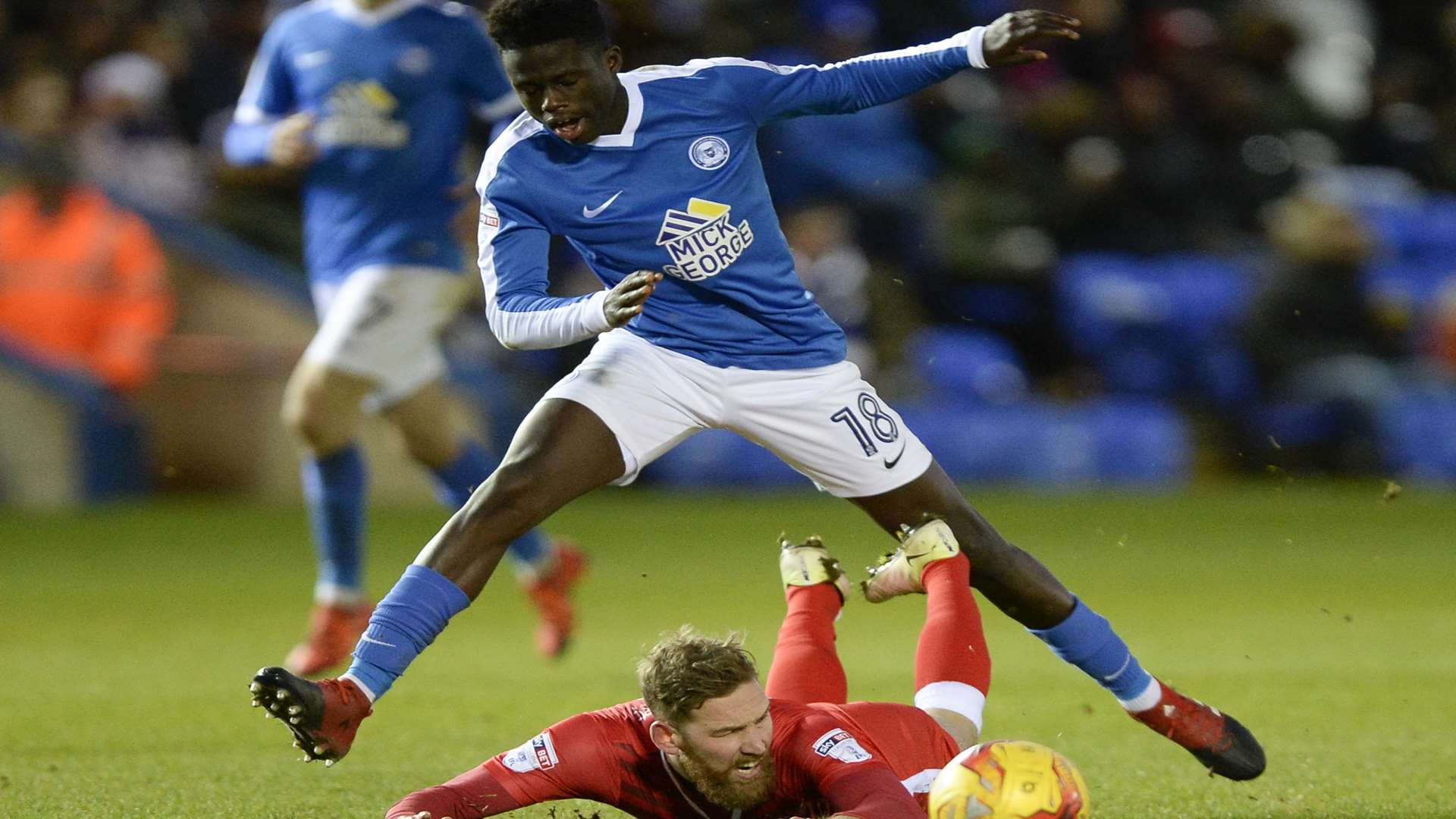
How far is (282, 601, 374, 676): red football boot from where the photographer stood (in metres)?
7.25

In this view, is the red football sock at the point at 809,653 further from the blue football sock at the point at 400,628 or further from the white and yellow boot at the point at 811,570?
the blue football sock at the point at 400,628

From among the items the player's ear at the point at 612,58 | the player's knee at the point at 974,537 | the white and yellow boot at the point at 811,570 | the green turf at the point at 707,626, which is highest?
the player's ear at the point at 612,58

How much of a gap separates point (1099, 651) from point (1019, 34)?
1.70 m

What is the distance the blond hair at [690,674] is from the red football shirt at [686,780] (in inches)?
8.0

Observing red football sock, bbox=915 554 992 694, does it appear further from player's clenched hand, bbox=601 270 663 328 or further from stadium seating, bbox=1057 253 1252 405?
stadium seating, bbox=1057 253 1252 405

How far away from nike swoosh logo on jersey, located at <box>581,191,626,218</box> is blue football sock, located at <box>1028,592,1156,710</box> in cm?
168

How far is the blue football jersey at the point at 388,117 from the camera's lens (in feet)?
24.7

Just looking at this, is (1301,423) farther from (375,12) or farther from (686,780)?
(686,780)

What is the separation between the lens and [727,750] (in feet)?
13.7

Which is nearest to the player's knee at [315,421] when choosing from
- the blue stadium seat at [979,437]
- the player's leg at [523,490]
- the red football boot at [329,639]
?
the red football boot at [329,639]

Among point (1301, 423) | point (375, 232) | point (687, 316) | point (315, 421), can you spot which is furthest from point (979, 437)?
point (687, 316)

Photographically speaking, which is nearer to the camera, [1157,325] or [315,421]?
[315,421]

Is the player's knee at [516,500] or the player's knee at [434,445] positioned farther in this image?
the player's knee at [434,445]

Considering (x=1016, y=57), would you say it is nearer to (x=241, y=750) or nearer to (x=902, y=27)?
(x=241, y=750)
